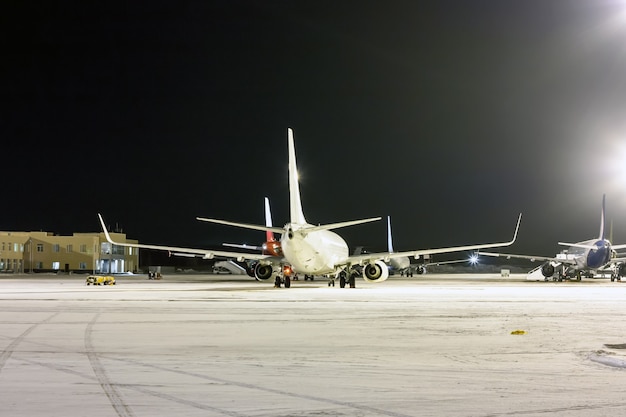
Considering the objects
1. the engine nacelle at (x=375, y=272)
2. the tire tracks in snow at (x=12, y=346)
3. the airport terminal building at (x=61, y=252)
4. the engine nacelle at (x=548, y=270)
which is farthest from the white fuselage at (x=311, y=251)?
the airport terminal building at (x=61, y=252)

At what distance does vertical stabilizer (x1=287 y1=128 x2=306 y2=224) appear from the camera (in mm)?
39219

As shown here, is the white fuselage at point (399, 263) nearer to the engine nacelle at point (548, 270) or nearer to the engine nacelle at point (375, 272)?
the engine nacelle at point (548, 270)

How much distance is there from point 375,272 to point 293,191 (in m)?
7.99

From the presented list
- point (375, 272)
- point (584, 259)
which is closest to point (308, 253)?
point (375, 272)

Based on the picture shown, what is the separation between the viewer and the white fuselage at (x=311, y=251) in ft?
124

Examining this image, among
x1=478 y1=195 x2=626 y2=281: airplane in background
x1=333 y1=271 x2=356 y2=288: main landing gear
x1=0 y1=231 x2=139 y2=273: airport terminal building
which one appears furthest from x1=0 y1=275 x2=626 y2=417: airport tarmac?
x1=0 y1=231 x2=139 y2=273: airport terminal building

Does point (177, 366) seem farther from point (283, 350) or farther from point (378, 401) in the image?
point (378, 401)

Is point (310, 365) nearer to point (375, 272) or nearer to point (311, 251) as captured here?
point (311, 251)

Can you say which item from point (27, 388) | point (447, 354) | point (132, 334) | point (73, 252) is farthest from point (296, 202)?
point (73, 252)

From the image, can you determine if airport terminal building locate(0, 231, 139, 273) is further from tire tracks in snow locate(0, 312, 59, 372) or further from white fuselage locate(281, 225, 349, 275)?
A: tire tracks in snow locate(0, 312, 59, 372)

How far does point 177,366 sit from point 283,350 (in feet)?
8.24

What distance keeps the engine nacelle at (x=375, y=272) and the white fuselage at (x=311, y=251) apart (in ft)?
7.32

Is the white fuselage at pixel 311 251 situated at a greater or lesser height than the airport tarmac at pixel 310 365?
greater

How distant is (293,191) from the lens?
39625 millimetres
